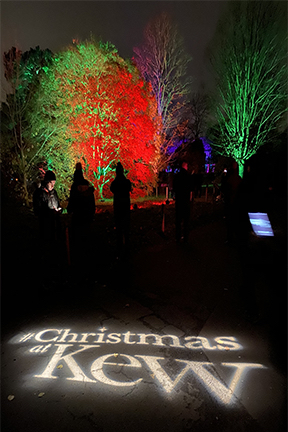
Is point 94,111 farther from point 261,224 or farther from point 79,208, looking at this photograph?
point 261,224

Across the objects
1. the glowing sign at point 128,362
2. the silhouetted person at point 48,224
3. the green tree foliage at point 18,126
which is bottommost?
the glowing sign at point 128,362

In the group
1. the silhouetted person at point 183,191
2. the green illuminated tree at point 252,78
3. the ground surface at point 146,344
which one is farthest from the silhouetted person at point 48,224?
the green illuminated tree at point 252,78

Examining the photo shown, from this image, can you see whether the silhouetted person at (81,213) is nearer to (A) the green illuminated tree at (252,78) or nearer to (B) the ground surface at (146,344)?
(B) the ground surface at (146,344)

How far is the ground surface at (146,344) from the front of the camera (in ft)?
7.72

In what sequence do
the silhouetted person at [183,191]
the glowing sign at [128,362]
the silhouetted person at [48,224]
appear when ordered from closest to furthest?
the glowing sign at [128,362]
the silhouetted person at [48,224]
the silhouetted person at [183,191]

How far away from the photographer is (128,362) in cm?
296

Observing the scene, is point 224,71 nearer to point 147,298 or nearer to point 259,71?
point 259,71

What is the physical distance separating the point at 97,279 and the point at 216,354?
9.91ft

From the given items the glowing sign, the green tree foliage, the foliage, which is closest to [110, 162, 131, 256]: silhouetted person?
the glowing sign

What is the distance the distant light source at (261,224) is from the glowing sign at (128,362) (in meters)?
1.48

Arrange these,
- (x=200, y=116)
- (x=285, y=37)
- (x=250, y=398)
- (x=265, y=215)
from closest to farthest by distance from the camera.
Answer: (x=250, y=398) < (x=265, y=215) < (x=285, y=37) < (x=200, y=116)

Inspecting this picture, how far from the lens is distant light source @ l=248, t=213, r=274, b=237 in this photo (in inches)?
136

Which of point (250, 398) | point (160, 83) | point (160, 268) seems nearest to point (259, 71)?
point (160, 83)

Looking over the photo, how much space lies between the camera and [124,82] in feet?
44.0
